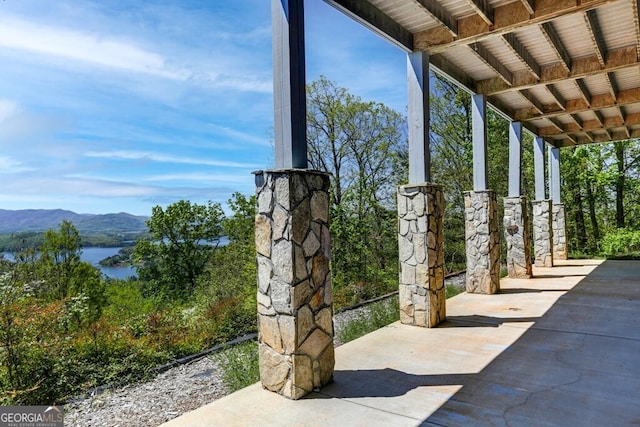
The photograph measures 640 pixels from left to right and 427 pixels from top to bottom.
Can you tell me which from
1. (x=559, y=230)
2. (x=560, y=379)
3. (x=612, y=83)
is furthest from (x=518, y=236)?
(x=560, y=379)

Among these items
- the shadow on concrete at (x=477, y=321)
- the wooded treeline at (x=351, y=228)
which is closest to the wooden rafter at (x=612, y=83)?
the shadow on concrete at (x=477, y=321)

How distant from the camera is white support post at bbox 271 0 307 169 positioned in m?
2.99

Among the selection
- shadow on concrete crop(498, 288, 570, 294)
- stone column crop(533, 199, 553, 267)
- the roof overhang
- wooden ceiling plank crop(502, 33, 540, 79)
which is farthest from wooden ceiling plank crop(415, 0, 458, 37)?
stone column crop(533, 199, 553, 267)

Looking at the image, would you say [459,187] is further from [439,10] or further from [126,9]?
[126,9]

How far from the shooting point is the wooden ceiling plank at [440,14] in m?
4.28

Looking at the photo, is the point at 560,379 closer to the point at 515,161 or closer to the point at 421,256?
the point at 421,256

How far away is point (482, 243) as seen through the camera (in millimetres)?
6684

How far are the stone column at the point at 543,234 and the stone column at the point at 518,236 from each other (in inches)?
85.8

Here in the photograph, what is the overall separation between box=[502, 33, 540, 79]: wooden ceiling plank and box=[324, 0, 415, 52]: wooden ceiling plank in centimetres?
136

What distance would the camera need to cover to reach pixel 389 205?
1249 cm

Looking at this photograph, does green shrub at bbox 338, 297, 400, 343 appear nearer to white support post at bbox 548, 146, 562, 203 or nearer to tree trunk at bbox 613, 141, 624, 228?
white support post at bbox 548, 146, 562, 203

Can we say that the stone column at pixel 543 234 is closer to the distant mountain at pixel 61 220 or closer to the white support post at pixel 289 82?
the white support post at pixel 289 82

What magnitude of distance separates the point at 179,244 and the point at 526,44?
18.0 metres

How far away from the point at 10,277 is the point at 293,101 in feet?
12.7
